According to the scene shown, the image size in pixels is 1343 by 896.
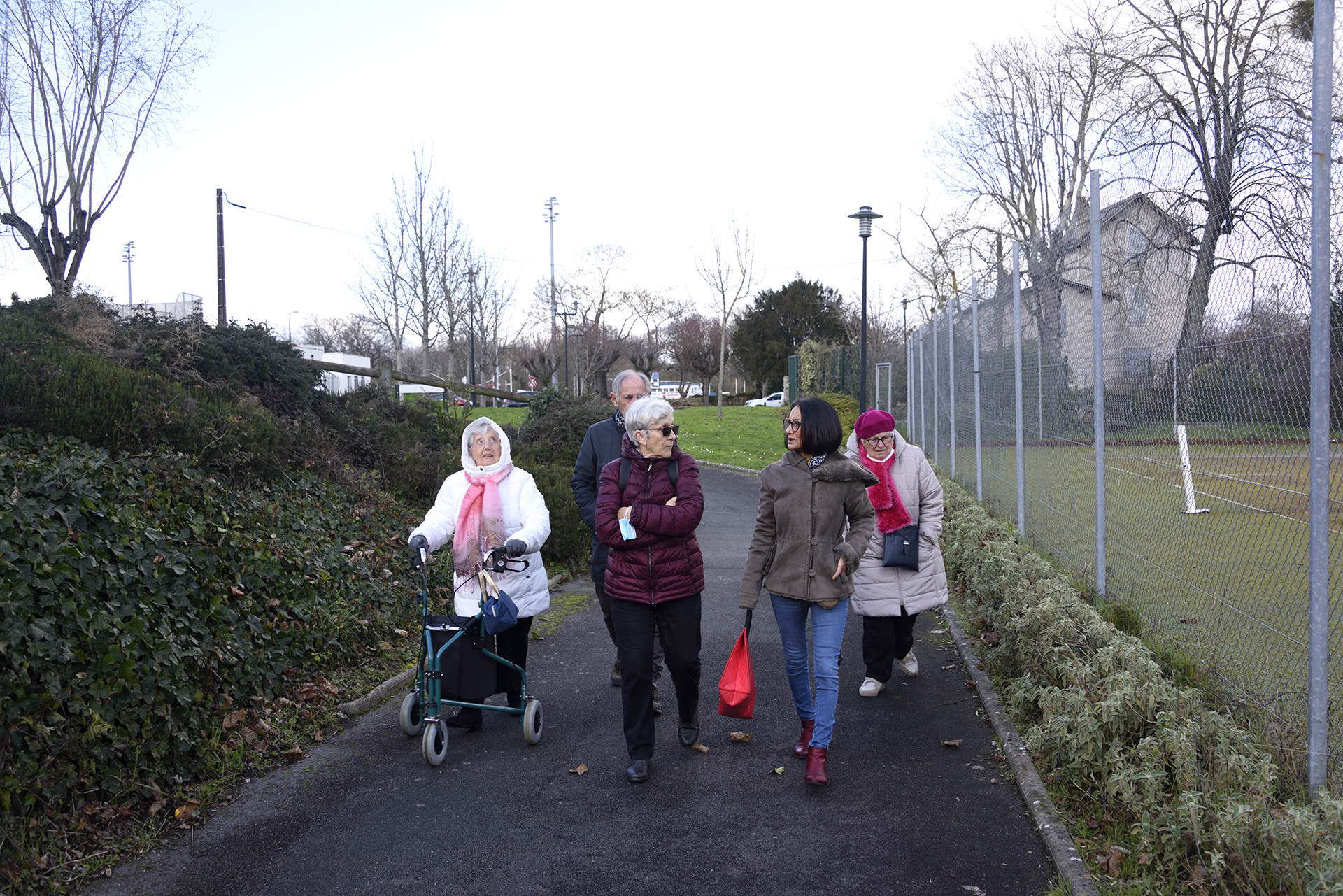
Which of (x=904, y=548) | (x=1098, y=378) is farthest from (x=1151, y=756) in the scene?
(x=1098, y=378)

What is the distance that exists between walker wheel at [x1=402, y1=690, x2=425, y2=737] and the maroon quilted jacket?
1.47m

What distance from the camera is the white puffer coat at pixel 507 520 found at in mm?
5438

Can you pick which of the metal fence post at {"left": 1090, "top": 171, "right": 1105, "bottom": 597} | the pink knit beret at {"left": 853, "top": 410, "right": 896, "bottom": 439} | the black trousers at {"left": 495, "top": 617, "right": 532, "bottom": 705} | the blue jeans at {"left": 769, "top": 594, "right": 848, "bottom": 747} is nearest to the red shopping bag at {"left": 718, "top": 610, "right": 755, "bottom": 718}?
the blue jeans at {"left": 769, "top": 594, "right": 848, "bottom": 747}

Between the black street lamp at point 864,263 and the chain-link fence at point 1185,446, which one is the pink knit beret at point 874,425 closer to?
the chain-link fence at point 1185,446

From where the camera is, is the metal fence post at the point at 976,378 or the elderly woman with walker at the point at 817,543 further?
the metal fence post at the point at 976,378

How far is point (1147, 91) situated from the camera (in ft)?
78.0

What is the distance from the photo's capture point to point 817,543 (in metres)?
4.78

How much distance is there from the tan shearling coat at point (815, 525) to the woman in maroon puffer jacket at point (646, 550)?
13.5 inches

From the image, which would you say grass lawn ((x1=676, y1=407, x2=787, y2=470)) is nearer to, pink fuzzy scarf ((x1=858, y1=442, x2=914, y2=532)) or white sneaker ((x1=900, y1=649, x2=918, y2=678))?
white sneaker ((x1=900, y1=649, x2=918, y2=678))

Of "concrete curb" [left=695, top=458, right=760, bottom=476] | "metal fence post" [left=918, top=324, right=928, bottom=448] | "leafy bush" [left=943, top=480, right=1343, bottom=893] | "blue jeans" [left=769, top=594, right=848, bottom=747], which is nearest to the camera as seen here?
"leafy bush" [left=943, top=480, right=1343, bottom=893]

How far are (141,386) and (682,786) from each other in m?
5.30

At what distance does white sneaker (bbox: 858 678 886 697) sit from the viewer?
6.17 metres

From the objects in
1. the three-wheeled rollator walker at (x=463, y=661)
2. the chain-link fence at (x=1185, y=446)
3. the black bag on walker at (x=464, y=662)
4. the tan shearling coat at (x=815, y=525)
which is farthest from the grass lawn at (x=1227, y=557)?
the black bag on walker at (x=464, y=662)

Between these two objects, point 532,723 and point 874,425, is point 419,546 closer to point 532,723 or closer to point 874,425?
point 532,723
